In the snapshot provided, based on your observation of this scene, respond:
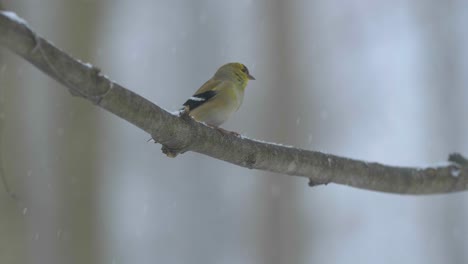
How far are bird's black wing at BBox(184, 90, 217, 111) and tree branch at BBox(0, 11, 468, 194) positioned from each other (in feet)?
2.95

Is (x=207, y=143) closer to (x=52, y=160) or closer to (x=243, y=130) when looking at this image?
(x=52, y=160)

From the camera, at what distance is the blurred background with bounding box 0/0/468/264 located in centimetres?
589

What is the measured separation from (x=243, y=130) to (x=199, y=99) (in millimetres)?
5456

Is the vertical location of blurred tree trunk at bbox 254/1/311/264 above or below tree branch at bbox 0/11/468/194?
above

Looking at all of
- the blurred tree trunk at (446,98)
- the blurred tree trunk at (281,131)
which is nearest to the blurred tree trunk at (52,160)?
the blurred tree trunk at (281,131)

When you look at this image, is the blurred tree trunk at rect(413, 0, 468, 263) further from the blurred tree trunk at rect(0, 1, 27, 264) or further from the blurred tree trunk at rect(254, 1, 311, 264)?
the blurred tree trunk at rect(0, 1, 27, 264)

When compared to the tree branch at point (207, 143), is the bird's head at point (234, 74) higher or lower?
higher

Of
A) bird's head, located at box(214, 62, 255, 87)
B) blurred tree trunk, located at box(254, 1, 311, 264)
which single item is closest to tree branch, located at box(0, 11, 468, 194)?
bird's head, located at box(214, 62, 255, 87)

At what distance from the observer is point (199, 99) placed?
356 cm

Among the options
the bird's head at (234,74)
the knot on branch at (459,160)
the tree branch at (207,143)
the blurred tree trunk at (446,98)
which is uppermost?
the blurred tree trunk at (446,98)

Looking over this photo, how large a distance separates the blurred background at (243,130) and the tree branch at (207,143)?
3.43m

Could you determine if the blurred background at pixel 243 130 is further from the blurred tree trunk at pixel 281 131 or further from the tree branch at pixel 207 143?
the tree branch at pixel 207 143

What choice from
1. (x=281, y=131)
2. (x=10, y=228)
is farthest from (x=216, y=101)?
(x=281, y=131)

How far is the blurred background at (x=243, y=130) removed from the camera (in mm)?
5895
